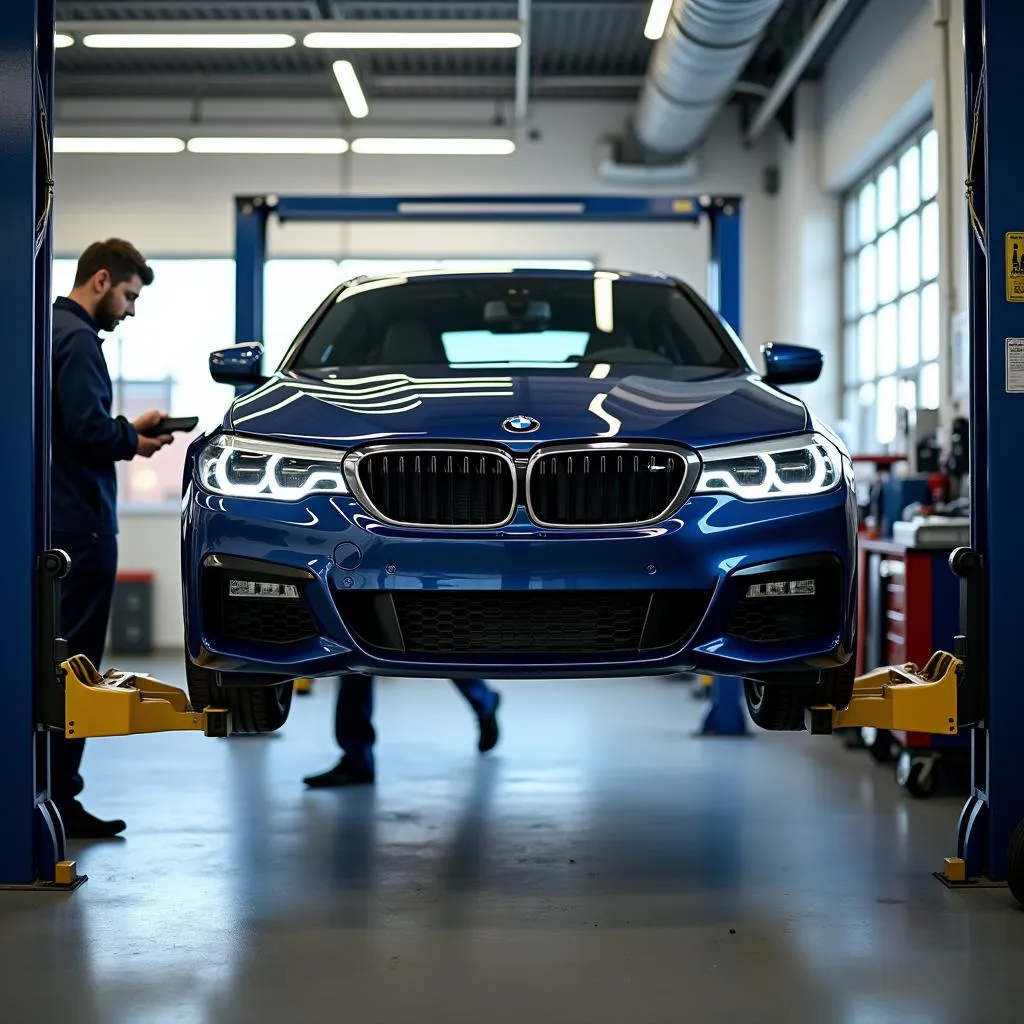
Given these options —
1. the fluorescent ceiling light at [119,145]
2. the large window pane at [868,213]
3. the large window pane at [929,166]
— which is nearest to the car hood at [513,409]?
the large window pane at [929,166]

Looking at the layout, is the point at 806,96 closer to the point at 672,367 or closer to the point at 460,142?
the point at 460,142

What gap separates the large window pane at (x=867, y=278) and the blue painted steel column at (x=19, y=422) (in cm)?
850

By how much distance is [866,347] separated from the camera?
1120 cm

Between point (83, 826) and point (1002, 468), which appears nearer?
point (1002, 468)

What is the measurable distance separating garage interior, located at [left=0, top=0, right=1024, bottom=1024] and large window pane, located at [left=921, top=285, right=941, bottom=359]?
11cm

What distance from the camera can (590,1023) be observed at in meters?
2.52

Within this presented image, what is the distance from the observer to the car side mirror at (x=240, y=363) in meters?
4.09

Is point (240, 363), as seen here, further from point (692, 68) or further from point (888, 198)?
point (888, 198)

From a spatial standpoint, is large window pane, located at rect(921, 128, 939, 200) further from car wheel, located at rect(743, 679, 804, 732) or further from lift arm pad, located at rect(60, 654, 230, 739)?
lift arm pad, located at rect(60, 654, 230, 739)

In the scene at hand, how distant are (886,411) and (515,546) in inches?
323

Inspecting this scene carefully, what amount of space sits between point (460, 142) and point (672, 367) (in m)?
6.68

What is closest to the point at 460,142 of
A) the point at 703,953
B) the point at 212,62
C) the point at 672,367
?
the point at 212,62

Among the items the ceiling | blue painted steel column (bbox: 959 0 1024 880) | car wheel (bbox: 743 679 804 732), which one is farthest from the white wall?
car wheel (bbox: 743 679 804 732)

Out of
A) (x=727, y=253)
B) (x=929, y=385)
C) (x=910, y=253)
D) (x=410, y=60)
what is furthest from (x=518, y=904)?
(x=410, y=60)
